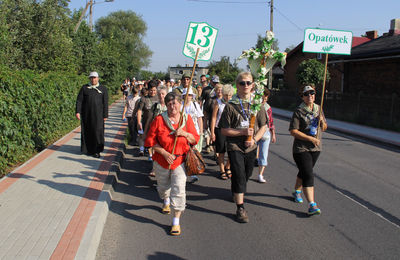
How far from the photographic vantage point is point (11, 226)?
450 centimetres

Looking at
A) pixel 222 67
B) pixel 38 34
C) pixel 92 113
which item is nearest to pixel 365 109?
pixel 92 113

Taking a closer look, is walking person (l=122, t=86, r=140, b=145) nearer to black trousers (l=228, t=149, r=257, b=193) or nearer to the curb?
the curb

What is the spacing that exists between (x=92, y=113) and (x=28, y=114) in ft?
4.30

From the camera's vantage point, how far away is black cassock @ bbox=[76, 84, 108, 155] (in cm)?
862

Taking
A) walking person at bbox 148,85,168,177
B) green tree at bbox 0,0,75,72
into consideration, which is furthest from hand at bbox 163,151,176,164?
green tree at bbox 0,0,75,72

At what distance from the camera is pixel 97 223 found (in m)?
4.67

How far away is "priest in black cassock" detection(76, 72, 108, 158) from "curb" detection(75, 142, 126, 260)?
1640 millimetres

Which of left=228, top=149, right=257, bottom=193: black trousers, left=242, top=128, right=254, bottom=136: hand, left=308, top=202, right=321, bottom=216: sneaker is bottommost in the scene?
left=308, top=202, right=321, bottom=216: sneaker

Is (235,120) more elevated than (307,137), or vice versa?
(235,120)

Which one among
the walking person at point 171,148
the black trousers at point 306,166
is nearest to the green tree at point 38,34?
the walking person at point 171,148

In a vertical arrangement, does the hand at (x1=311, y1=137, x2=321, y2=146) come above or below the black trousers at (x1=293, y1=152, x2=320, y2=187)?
above

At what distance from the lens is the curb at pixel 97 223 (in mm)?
3982

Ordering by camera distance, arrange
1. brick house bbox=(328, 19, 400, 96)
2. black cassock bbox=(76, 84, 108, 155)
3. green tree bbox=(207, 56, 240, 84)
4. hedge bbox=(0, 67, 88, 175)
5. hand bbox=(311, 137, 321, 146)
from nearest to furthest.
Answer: hand bbox=(311, 137, 321, 146), hedge bbox=(0, 67, 88, 175), black cassock bbox=(76, 84, 108, 155), brick house bbox=(328, 19, 400, 96), green tree bbox=(207, 56, 240, 84)

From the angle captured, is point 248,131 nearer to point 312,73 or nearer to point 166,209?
point 166,209
